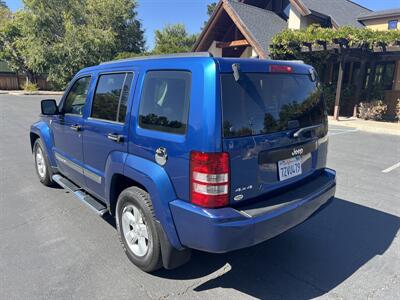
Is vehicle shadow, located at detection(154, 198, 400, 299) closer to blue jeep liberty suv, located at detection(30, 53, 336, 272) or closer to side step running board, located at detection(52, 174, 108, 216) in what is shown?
blue jeep liberty suv, located at detection(30, 53, 336, 272)

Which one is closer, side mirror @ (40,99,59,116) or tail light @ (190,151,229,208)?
tail light @ (190,151,229,208)

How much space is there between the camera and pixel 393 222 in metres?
4.24

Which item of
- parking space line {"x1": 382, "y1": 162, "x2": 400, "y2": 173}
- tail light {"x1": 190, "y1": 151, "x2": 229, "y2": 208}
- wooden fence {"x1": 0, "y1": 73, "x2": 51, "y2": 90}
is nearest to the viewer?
tail light {"x1": 190, "y1": 151, "x2": 229, "y2": 208}

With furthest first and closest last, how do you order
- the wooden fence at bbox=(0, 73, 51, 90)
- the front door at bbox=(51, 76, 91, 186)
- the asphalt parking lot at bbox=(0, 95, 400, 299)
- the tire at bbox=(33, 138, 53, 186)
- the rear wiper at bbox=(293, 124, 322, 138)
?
the wooden fence at bbox=(0, 73, 51, 90), the tire at bbox=(33, 138, 53, 186), the front door at bbox=(51, 76, 91, 186), the rear wiper at bbox=(293, 124, 322, 138), the asphalt parking lot at bbox=(0, 95, 400, 299)

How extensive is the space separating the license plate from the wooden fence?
130 feet

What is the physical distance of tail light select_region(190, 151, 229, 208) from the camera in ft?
7.95

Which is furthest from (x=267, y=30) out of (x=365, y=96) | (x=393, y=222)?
(x=393, y=222)

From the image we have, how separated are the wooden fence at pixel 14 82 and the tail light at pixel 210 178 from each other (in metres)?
39.9

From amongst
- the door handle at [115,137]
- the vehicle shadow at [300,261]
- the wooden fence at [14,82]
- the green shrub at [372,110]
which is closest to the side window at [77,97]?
the door handle at [115,137]

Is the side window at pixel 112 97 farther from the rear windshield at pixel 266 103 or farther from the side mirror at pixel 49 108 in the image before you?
the rear windshield at pixel 266 103

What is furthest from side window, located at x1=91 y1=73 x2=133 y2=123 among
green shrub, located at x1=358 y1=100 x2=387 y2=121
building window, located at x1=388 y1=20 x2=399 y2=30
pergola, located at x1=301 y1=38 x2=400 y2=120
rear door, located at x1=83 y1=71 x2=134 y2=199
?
building window, located at x1=388 y1=20 x2=399 y2=30

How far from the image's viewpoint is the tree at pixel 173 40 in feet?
87.9

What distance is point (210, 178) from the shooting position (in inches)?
96.3

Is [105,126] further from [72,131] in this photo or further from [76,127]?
[72,131]
